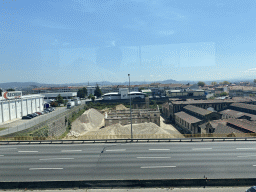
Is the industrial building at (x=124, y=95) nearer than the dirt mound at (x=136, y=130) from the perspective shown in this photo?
No

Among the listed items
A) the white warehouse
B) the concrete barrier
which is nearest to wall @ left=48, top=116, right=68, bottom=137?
the white warehouse

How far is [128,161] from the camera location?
13031 mm

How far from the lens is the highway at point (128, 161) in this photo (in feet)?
35.9

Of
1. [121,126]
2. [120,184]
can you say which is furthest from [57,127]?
[120,184]

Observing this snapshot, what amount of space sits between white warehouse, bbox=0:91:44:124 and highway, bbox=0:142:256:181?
18.6 meters

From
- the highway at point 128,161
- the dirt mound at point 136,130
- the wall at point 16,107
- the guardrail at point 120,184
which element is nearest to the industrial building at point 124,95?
the wall at point 16,107

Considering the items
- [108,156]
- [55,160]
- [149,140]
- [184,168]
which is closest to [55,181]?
[55,160]

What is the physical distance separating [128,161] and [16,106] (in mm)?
33215

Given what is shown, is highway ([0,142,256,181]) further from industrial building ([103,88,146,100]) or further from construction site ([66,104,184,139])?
→ industrial building ([103,88,146,100])

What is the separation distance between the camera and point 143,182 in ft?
33.3

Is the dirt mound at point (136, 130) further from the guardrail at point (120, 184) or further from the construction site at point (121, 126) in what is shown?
the guardrail at point (120, 184)

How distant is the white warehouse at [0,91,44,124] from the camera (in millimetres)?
32469

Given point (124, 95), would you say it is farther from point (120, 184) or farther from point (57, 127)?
point (120, 184)

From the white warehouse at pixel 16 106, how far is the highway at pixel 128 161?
Result: 1855 centimetres
